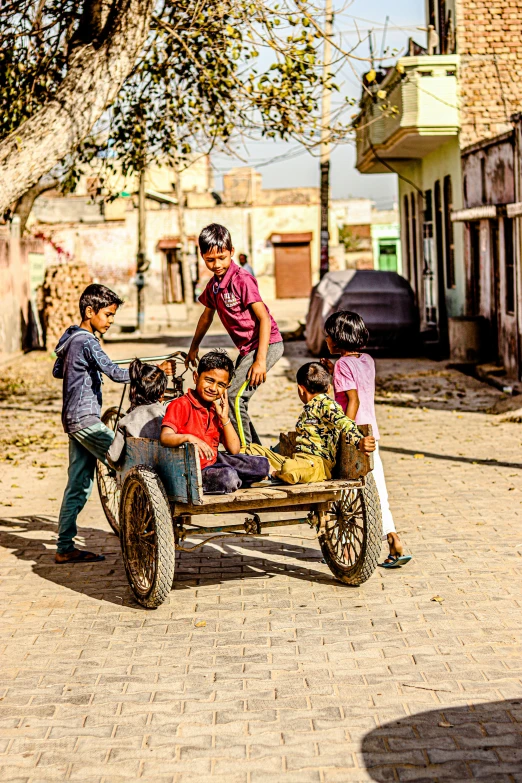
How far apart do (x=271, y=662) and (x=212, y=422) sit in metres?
1.54

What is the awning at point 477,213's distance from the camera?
57.3 feet

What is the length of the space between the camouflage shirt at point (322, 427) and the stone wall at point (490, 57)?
15624mm

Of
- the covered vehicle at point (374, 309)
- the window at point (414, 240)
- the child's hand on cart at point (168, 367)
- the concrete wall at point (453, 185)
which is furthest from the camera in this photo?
the window at point (414, 240)

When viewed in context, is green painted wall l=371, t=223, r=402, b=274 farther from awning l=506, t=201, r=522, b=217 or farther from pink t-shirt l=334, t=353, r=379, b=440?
pink t-shirt l=334, t=353, r=379, b=440

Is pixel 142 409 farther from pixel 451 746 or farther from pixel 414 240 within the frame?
pixel 414 240

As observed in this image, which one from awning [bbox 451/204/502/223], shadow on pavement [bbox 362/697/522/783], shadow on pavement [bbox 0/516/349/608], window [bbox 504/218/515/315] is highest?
awning [bbox 451/204/502/223]

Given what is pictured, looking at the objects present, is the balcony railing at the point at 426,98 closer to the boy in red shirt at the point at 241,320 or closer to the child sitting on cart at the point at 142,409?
the boy in red shirt at the point at 241,320

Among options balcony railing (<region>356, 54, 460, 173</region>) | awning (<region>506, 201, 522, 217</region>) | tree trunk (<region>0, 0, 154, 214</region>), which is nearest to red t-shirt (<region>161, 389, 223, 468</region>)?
tree trunk (<region>0, 0, 154, 214</region>)

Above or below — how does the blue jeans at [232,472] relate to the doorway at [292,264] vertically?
below

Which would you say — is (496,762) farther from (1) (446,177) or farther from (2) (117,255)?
(2) (117,255)

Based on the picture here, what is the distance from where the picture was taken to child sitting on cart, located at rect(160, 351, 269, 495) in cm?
625

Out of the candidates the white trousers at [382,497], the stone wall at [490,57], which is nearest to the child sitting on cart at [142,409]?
the white trousers at [382,497]

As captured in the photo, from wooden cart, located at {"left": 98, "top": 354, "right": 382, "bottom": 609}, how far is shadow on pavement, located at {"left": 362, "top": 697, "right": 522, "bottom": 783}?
1.73m

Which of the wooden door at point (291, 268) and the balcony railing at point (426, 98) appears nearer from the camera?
the balcony railing at point (426, 98)
